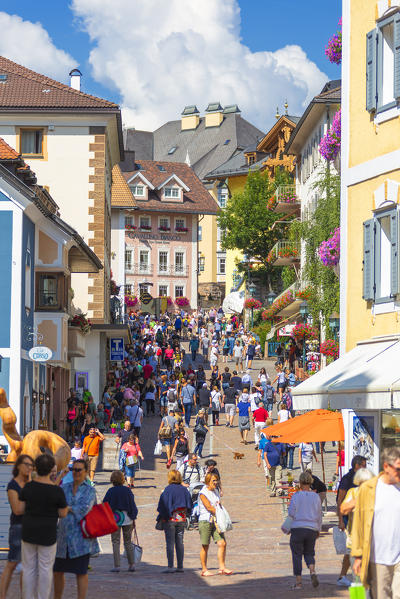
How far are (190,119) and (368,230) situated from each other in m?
120

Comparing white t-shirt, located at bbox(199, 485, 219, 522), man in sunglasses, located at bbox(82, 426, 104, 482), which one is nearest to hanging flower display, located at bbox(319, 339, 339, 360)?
man in sunglasses, located at bbox(82, 426, 104, 482)

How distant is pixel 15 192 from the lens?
30578 millimetres

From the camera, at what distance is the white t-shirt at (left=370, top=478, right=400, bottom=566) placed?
11273 millimetres

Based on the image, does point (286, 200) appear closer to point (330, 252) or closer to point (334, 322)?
point (334, 322)

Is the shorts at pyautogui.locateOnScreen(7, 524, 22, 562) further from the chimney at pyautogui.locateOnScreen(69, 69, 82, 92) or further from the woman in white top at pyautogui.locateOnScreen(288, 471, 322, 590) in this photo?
the chimney at pyautogui.locateOnScreen(69, 69, 82, 92)

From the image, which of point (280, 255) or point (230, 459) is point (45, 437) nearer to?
point (230, 459)

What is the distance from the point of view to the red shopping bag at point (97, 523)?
13172 mm

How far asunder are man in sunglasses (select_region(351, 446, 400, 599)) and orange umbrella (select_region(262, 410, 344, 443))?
33.2ft

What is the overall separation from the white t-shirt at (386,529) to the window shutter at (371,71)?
11746 millimetres

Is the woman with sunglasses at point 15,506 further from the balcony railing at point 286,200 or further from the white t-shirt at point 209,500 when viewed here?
the balcony railing at point 286,200

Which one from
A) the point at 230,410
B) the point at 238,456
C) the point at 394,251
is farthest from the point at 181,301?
the point at 394,251

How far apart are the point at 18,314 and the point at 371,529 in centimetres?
2030

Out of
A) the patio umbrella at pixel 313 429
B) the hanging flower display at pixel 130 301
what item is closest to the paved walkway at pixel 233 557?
the patio umbrella at pixel 313 429

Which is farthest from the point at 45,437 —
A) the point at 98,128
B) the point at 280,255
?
the point at 280,255
